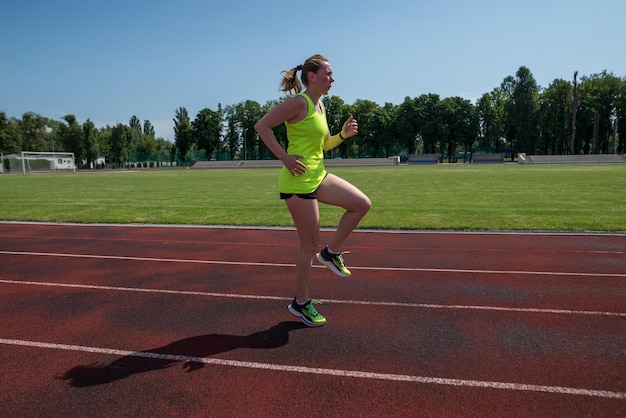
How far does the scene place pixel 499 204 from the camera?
13.2 meters

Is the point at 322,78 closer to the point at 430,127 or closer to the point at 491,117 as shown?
the point at 430,127

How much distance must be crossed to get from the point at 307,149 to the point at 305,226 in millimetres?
705

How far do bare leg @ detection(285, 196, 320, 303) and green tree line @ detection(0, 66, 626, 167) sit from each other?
256 feet

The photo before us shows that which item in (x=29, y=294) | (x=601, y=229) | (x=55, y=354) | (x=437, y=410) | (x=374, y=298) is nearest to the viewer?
(x=437, y=410)

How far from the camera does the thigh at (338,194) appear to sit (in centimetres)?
384

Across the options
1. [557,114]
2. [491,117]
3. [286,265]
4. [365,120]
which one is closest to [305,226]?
[286,265]

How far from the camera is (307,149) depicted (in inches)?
147

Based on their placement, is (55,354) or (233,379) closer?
(233,379)

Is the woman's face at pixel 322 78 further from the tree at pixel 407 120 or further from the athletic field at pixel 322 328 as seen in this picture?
the tree at pixel 407 120

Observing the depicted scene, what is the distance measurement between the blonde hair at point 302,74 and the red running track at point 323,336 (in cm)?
239

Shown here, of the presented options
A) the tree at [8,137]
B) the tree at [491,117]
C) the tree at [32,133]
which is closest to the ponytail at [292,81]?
the tree at [491,117]

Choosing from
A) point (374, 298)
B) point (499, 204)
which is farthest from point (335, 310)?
point (499, 204)

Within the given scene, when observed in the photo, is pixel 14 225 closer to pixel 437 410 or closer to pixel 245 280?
pixel 245 280

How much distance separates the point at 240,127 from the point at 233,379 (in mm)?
97336
